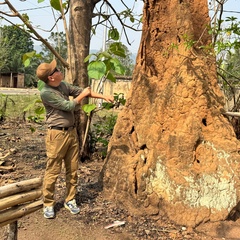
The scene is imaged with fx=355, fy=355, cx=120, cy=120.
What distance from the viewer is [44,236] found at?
3.39 m

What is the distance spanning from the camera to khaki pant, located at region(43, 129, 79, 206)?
356 centimetres

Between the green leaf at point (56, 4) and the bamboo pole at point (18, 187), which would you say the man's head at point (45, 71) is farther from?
the green leaf at point (56, 4)

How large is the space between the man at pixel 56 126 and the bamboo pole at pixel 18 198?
761 mm

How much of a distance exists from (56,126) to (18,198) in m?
1.03

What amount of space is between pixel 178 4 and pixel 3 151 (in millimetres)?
4316

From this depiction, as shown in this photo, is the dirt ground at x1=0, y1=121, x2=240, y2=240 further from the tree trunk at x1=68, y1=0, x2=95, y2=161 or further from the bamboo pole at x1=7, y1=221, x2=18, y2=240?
the tree trunk at x1=68, y1=0, x2=95, y2=161

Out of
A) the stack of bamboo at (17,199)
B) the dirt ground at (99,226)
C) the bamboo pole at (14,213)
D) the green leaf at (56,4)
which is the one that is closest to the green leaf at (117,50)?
the green leaf at (56,4)

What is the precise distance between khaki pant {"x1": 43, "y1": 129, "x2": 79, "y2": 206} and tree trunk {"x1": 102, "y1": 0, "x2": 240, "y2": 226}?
0.52m

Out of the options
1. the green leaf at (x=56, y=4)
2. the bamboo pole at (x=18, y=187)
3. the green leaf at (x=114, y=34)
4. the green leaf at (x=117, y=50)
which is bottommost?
the bamboo pole at (x=18, y=187)

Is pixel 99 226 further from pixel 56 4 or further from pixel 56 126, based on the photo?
pixel 56 4

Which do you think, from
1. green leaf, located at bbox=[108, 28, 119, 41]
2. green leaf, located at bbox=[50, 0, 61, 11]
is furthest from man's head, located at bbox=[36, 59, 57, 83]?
green leaf, located at bbox=[108, 28, 119, 41]

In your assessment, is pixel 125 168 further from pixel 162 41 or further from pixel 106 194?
pixel 162 41

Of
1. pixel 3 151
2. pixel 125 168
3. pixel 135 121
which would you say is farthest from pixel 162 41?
pixel 3 151

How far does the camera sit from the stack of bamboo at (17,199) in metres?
2.62
